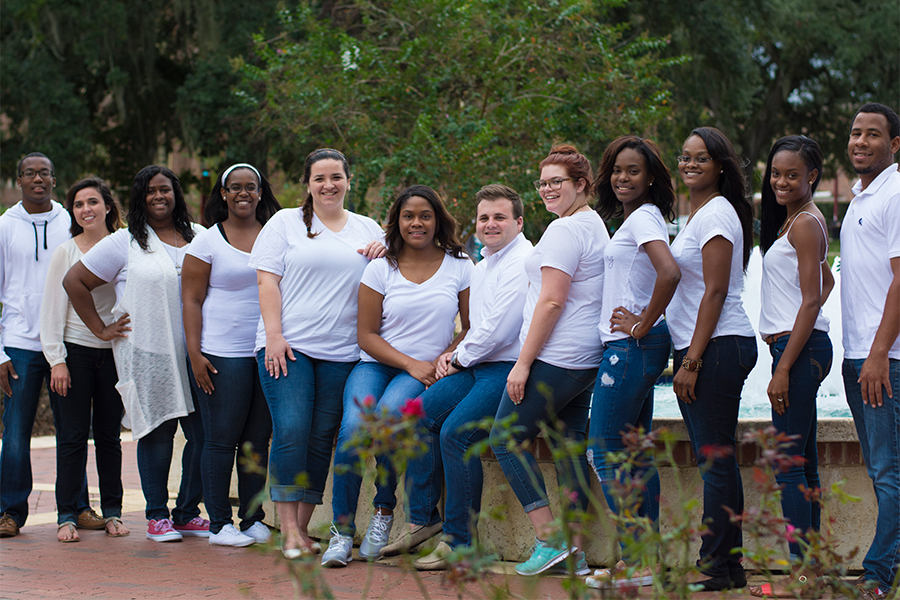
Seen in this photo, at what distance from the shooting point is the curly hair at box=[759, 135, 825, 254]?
4.00 m

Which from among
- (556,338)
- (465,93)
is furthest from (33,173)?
(465,93)

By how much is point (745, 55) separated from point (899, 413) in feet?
58.3

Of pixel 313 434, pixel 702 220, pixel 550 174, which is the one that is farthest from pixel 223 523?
pixel 702 220

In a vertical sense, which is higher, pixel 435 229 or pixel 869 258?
pixel 435 229

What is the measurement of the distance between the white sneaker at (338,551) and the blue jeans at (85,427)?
1.62 m

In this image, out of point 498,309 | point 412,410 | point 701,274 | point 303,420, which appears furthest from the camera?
point 303,420

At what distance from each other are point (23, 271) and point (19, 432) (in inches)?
36.8

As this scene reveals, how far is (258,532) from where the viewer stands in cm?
513

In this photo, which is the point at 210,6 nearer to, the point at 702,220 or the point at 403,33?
the point at 403,33

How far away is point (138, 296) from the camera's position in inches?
207

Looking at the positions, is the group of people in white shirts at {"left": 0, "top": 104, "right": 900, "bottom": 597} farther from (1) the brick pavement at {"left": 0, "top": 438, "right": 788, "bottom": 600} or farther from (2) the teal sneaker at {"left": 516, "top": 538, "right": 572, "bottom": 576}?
(1) the brick pavement at {"left": 0, "top": 438, "right": 788, "bottom": 600}

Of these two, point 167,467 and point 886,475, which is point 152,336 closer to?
point 167,467

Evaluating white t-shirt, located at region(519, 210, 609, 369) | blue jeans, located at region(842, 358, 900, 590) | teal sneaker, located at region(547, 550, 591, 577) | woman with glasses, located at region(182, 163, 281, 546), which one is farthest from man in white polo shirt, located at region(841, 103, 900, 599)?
woman with glasses, located at region(182, 163, 281, 546)

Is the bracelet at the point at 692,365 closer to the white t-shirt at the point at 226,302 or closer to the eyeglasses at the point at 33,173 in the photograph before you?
the white t-shirt at the point at 226,302
